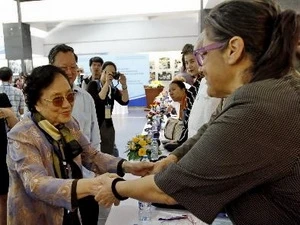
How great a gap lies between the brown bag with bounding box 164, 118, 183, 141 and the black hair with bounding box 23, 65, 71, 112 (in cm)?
178

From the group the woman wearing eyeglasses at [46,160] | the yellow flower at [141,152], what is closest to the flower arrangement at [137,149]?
the yellow flower at [141,152]

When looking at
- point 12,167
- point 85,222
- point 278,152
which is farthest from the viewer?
point 85,222

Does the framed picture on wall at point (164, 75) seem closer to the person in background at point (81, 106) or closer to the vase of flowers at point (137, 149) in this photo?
the person in background at point (81, 106)

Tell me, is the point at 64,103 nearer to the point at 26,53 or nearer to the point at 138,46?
the point at 26,53

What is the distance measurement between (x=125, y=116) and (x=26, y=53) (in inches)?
132

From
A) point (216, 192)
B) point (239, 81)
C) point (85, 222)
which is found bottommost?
point (85, 222)

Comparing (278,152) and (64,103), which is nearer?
(278,152)

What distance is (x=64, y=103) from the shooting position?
1316 millimetres

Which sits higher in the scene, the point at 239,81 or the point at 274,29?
the point at 274,29

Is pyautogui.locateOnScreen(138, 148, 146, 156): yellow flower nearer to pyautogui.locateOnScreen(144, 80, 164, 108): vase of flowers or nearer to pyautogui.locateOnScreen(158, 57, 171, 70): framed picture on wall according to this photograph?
pyautogui.locateOnScreen(144, 80, 164, 108): vase of flowers

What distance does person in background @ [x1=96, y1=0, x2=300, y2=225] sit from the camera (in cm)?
66

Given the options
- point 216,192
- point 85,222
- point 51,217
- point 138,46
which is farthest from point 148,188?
point 138,46

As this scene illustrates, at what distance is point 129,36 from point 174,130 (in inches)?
322

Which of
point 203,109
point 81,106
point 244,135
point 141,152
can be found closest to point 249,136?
point 244,135
